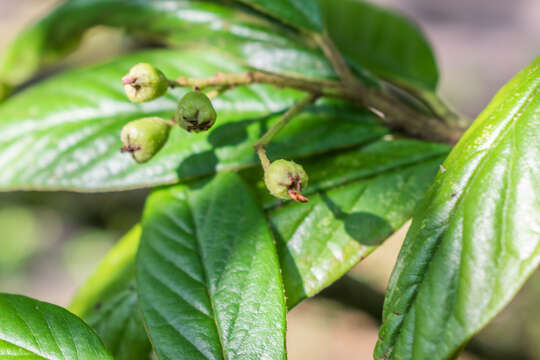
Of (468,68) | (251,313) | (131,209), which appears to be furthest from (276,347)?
(468,68)

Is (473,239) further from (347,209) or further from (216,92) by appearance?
(216,92)

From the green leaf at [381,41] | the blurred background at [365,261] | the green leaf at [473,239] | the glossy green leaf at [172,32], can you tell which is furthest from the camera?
the blurred background at [365,261]

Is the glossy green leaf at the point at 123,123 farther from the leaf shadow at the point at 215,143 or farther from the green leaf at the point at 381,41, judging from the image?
the green leaf at the point at 381,41

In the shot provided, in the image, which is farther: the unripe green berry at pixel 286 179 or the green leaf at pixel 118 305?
the green leaf at pixel 118 305

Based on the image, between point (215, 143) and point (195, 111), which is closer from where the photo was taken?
point (195, 111)

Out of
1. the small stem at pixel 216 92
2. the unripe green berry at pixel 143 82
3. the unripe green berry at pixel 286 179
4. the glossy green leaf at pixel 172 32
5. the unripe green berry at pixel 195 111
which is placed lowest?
the unripe green berry at pixel 286 179

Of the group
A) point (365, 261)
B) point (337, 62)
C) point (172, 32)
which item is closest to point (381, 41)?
point (337, 62)

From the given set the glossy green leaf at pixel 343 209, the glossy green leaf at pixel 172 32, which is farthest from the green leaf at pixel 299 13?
the glossy green leaf at pixel 343 209
